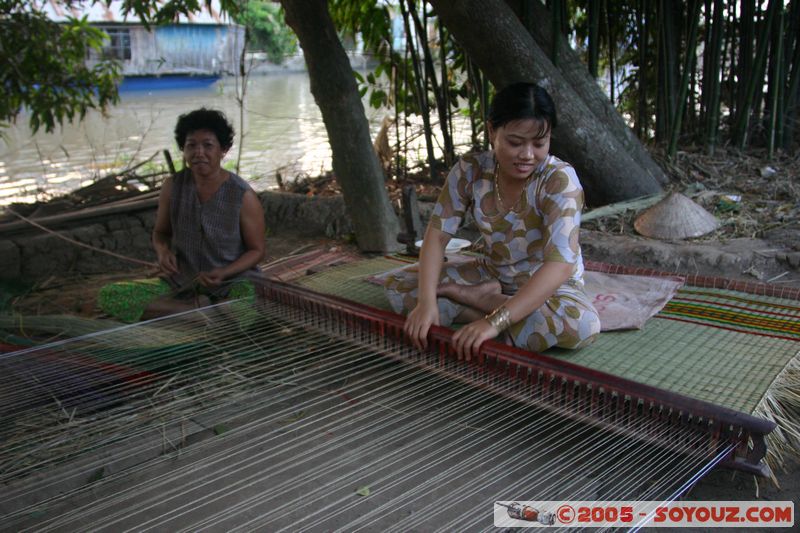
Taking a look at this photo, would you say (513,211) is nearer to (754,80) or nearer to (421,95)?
(421,95)

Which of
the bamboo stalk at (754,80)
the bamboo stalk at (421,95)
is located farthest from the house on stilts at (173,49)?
the bamboo stalk at (754,80)

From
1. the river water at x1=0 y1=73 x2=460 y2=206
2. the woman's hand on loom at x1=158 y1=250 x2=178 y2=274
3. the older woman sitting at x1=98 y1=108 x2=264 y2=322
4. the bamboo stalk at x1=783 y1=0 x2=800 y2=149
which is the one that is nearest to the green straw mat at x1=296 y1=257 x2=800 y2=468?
the older woman sitting at x1=98 y1=108 x2=264 y2=322

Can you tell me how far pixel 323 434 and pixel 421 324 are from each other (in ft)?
1.49

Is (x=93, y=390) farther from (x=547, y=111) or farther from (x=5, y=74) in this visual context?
(x=5, y=74)

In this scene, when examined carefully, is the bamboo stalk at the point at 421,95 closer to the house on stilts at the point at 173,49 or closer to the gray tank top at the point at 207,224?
the gray tank top at the point at 207,224

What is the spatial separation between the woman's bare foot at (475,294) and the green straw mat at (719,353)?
0.89 ft

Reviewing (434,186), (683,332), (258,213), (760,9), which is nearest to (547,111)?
(683,332)

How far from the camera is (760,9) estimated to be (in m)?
4.68

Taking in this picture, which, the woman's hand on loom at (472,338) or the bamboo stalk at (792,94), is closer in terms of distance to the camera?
the woman's hand on loom at (472,338)

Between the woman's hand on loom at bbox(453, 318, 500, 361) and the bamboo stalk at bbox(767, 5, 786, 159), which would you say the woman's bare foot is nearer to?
the woman's hand on loom at bbox(453, 318, 500, 361)

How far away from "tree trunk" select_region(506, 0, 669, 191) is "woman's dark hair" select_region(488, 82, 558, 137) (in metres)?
2.42

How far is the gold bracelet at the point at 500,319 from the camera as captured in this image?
1.87 meters

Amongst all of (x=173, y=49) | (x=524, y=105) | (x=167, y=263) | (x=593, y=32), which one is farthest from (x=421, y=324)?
(x=173, y=49)

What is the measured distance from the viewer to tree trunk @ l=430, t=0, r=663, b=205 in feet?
12.2
